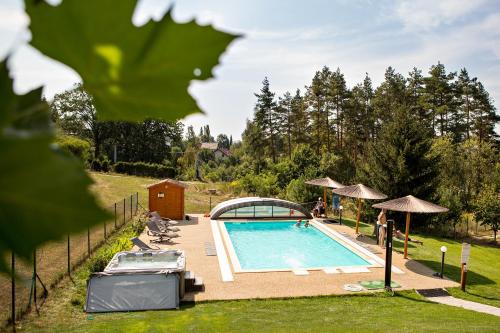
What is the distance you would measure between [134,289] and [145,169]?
30462 millimetres

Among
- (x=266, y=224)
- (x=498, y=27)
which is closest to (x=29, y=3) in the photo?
(x=266, y=224)

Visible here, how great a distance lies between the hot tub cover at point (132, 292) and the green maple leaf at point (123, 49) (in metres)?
10.2

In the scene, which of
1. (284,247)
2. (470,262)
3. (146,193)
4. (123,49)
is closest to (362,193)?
(284,247)

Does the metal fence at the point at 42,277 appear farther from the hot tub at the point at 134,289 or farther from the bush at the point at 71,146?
the bush at the point at 71,146

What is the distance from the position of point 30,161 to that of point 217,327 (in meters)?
8.83

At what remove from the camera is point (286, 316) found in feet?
30.2

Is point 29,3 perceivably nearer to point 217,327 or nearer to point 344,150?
point 217,327

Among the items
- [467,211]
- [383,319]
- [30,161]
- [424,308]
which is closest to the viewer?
[30,161]

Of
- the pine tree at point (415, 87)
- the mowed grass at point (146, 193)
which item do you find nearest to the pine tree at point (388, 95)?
the pine tree at point (415, 87)

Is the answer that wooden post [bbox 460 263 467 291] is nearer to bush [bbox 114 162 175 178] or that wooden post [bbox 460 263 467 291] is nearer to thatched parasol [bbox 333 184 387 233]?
thatched parasol [bbox 333 184 387 233]

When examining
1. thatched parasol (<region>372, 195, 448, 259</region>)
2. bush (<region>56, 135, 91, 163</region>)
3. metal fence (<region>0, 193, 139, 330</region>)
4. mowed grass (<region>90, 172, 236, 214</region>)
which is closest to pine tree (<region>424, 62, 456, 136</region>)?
mowed grass (<region>90, 172, 236, 214</region>)

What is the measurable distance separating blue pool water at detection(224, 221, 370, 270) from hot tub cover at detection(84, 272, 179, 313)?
12.5ft

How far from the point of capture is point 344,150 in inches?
1742

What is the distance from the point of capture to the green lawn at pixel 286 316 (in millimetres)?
8289
